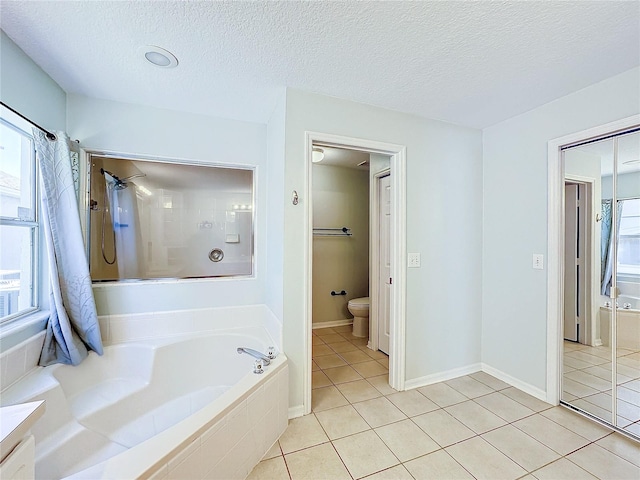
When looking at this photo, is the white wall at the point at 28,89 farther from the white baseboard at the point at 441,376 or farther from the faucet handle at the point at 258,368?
the white baseboard at the point at 441,376

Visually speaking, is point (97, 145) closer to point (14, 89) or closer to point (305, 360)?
point (14, 89)

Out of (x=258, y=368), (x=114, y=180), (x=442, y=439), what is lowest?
(x=442, y=439)

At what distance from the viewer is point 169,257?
2414mm

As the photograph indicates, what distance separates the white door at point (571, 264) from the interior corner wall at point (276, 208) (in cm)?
210

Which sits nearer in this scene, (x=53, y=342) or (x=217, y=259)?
(x=53, y=342)

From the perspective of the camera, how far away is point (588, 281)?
6.59 ft

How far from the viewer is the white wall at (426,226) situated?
1.99 m

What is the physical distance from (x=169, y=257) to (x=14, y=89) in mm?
1367

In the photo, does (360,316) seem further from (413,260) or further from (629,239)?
Result: (629,239)

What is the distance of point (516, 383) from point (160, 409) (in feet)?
9.21

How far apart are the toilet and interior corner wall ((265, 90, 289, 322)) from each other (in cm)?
143

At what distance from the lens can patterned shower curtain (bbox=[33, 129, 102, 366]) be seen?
1.77 m

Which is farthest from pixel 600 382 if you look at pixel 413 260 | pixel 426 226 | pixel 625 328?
pixel 426 226

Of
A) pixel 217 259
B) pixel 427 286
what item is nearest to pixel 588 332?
pixel 427 286
